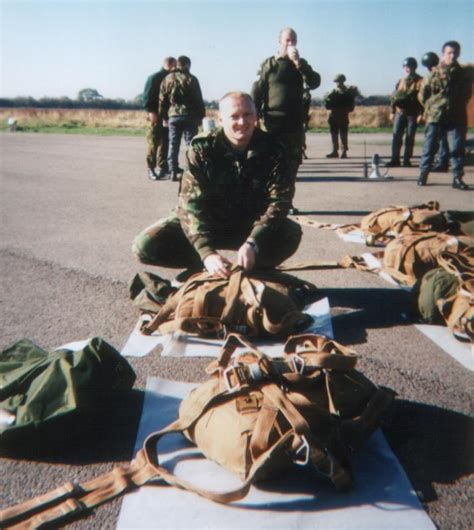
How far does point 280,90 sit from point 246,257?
14.1 feet

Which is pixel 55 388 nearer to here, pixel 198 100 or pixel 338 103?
pixel 198 100

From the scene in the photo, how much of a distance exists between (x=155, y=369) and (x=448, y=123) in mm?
8135

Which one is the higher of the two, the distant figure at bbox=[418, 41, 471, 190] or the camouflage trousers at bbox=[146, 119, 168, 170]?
the distant figure at bbox=[418, 41, 471, 190]

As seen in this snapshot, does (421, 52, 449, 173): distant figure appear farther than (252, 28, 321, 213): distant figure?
Yes

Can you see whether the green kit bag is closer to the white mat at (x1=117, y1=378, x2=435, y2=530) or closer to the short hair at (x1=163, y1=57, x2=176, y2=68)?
the white mat at (x1=117, y1=378, x2=435, y2=530)

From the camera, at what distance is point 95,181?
12.0 m

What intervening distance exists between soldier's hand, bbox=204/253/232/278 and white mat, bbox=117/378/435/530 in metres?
1.51

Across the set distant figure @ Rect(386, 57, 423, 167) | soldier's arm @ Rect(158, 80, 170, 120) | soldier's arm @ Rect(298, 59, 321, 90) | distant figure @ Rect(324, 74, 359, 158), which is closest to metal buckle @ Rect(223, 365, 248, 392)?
soldier's arm @ Rect(298, 59, 321, 90)

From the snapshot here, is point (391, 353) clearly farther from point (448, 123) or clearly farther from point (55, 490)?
point (448, 123)

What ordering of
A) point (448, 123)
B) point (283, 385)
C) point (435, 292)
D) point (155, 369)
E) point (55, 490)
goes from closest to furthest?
point (55, 490) → point (283, 385) → point (155, 369) → point (435, 292) → point (448, 123)

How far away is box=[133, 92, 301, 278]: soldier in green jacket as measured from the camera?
4.00 m

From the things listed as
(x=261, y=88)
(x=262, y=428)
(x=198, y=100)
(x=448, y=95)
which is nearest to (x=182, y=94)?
(x=198, y=100)

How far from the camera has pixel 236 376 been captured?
241cm

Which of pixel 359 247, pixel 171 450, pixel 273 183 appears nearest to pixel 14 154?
pixel 359 247
